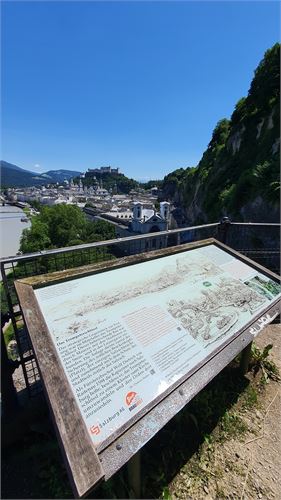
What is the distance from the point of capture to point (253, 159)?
18141 millimetres

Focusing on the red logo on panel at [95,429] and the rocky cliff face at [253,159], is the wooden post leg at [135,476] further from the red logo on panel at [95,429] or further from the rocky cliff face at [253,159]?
the rocky cliff face at [253,159]

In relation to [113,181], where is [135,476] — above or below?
below

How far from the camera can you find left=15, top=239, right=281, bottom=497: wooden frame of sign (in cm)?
128

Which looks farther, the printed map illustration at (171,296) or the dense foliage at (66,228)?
the dense foliage at (66,228)

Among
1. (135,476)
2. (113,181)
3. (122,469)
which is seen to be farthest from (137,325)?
(113,181)

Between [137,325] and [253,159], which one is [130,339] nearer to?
[137,325]

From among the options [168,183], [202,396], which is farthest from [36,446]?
[168,183]

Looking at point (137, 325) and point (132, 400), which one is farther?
point (137, 325)

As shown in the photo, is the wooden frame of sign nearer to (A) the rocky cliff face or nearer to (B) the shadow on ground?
(B) the shadow on ground

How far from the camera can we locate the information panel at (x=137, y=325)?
4.72 ft

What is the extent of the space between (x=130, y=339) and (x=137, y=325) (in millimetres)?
143

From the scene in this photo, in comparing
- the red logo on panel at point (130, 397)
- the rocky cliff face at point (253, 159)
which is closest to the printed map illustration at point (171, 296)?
the red logo on panel at point (130, 397)

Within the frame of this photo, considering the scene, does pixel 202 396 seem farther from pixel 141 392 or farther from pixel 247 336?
pixel 141 392

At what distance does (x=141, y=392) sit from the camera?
1.48m
